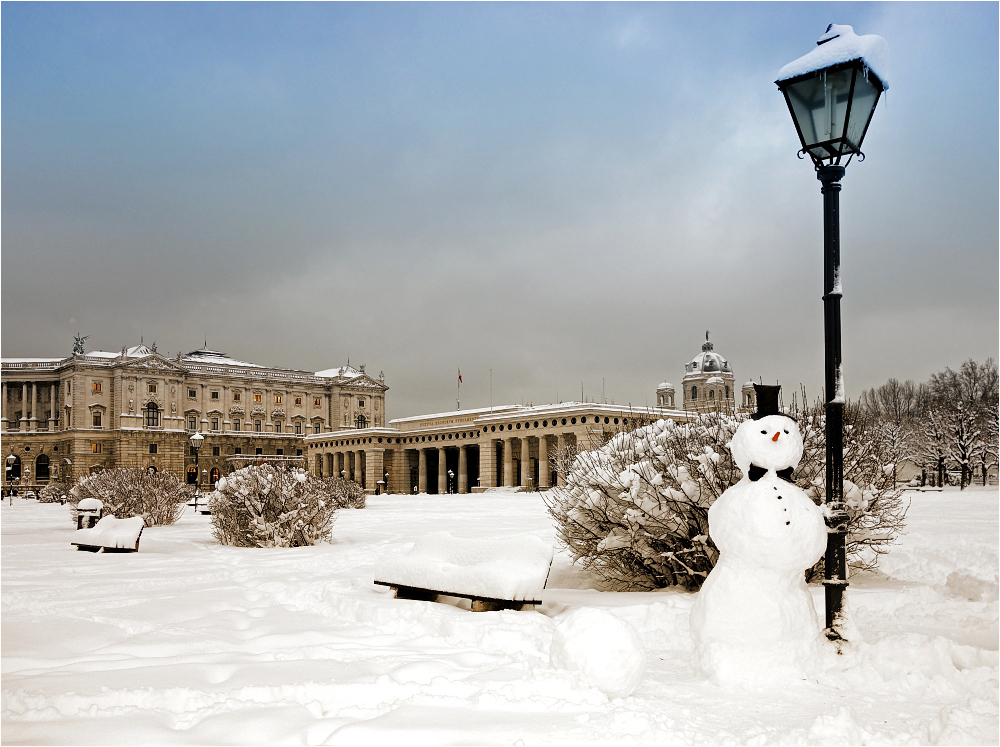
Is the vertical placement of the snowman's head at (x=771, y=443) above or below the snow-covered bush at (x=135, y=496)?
above

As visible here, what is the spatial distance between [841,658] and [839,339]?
2.10 meters

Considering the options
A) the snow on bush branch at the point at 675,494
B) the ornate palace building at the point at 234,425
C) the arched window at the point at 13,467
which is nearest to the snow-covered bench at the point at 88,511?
the snow on bush branch at the point at 675,494

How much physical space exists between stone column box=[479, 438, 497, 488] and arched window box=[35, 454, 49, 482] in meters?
57.3

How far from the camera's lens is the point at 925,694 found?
14.6ft

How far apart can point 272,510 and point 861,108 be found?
12.6 metres

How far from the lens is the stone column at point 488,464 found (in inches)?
2404

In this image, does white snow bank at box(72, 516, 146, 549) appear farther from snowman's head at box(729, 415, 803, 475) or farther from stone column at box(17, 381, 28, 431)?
stone column at box(17, 381, 28, 431)

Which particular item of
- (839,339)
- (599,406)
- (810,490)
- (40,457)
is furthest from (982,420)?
(40,457)

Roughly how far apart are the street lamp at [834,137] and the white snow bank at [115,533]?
452 inches

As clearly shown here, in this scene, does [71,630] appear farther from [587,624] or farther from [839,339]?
[839,339]

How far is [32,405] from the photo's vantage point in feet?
298

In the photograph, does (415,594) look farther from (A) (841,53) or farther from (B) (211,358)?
(B) (211,358)

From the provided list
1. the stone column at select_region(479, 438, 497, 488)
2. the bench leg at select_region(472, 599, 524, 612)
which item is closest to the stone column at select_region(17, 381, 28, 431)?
the stone column at select_region(479, 438, 497, 488)

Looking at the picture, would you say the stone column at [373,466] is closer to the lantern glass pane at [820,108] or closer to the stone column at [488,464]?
the stone column at [488,464]
